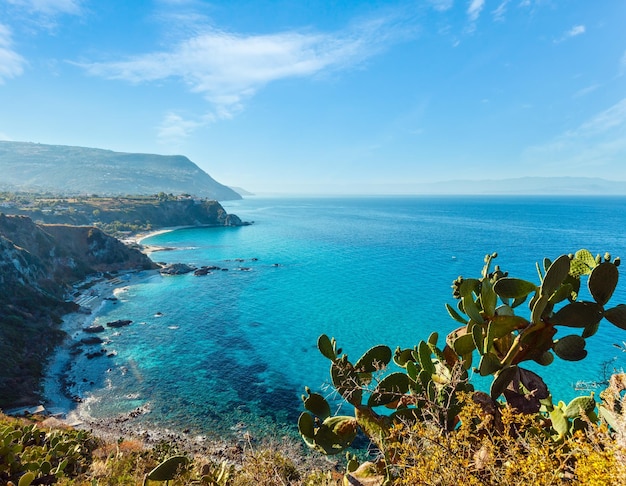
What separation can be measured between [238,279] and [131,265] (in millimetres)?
25577

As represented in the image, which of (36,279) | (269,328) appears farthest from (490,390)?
(36,279)

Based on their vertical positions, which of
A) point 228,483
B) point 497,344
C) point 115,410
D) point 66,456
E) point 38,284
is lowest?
point 115,410

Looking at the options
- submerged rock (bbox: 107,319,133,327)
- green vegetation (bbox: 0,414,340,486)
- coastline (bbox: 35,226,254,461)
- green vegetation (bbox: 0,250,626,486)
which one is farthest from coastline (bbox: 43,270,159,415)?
green vegetation (bbox: 0,250,626,486)

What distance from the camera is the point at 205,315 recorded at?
158 feet

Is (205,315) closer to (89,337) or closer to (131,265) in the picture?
(89,337)

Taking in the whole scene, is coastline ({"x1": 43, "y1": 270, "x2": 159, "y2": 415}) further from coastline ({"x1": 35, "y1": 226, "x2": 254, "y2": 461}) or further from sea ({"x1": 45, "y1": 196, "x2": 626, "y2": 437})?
sea ({"x1": 45, "y1": 196, "x2": 626, "y2": 437})

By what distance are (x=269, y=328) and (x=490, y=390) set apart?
4118cm

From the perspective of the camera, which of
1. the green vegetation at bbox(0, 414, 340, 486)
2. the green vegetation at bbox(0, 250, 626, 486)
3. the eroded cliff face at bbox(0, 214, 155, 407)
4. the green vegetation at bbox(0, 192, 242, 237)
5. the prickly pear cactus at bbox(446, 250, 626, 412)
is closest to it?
the green vegetation at bbox(0, 250, 626, 486)

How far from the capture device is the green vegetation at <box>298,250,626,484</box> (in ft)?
17.4

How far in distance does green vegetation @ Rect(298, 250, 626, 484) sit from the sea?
3.35ft

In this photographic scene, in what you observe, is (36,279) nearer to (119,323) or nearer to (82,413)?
(119,323)

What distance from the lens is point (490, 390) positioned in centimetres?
588

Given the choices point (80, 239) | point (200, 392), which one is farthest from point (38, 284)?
point (200, 392)

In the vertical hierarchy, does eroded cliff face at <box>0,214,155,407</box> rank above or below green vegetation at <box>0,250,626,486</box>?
below
